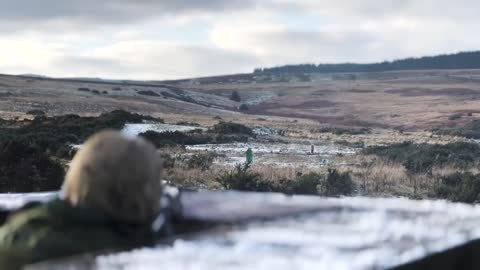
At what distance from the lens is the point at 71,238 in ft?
7.61

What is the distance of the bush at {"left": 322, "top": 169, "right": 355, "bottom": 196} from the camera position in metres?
17.0

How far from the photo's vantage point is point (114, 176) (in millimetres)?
2354

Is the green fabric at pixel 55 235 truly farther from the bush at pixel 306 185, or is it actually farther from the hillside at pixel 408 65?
the hillside at pixel 408 65

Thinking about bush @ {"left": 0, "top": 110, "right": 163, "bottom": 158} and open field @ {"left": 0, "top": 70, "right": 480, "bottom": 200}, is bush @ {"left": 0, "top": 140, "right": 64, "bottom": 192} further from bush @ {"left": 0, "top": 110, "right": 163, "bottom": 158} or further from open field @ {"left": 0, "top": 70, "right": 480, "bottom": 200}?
bush @ {"left": 0, "top": 110, "right": 163, "bottom": 158}

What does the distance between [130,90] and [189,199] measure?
75466mm

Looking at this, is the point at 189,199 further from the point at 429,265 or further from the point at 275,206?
the point at 429,265

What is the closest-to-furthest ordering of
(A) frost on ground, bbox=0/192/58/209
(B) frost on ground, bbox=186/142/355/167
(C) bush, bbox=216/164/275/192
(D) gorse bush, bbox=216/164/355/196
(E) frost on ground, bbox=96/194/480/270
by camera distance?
(E) frost on ground, bbox=96/194/480/270
(A) frost on ground, bbox=0/192/58/209
(C) bush, bbox=216/164/275/192
(D) gorse bush, bbox=216/164/355/196
(B) frost on ground, bbox=186/142/355/167

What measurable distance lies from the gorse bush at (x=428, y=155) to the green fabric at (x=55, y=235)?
19.4m

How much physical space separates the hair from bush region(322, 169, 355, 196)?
47.2ft

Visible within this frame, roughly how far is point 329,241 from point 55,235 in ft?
2.89

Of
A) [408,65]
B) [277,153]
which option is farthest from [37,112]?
[408,65]

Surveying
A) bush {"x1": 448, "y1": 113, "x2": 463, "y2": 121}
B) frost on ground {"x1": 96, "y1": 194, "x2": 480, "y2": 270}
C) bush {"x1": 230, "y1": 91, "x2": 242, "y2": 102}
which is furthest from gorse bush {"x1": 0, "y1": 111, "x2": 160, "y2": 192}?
bush {"x1": 230, "y1": 91, "x2": 242, "y2": 102}

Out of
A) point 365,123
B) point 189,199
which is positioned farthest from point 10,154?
point 365,123

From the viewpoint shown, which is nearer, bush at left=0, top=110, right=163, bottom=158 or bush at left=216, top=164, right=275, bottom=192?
bush at left=216, top=164, right=275, bottom=192
